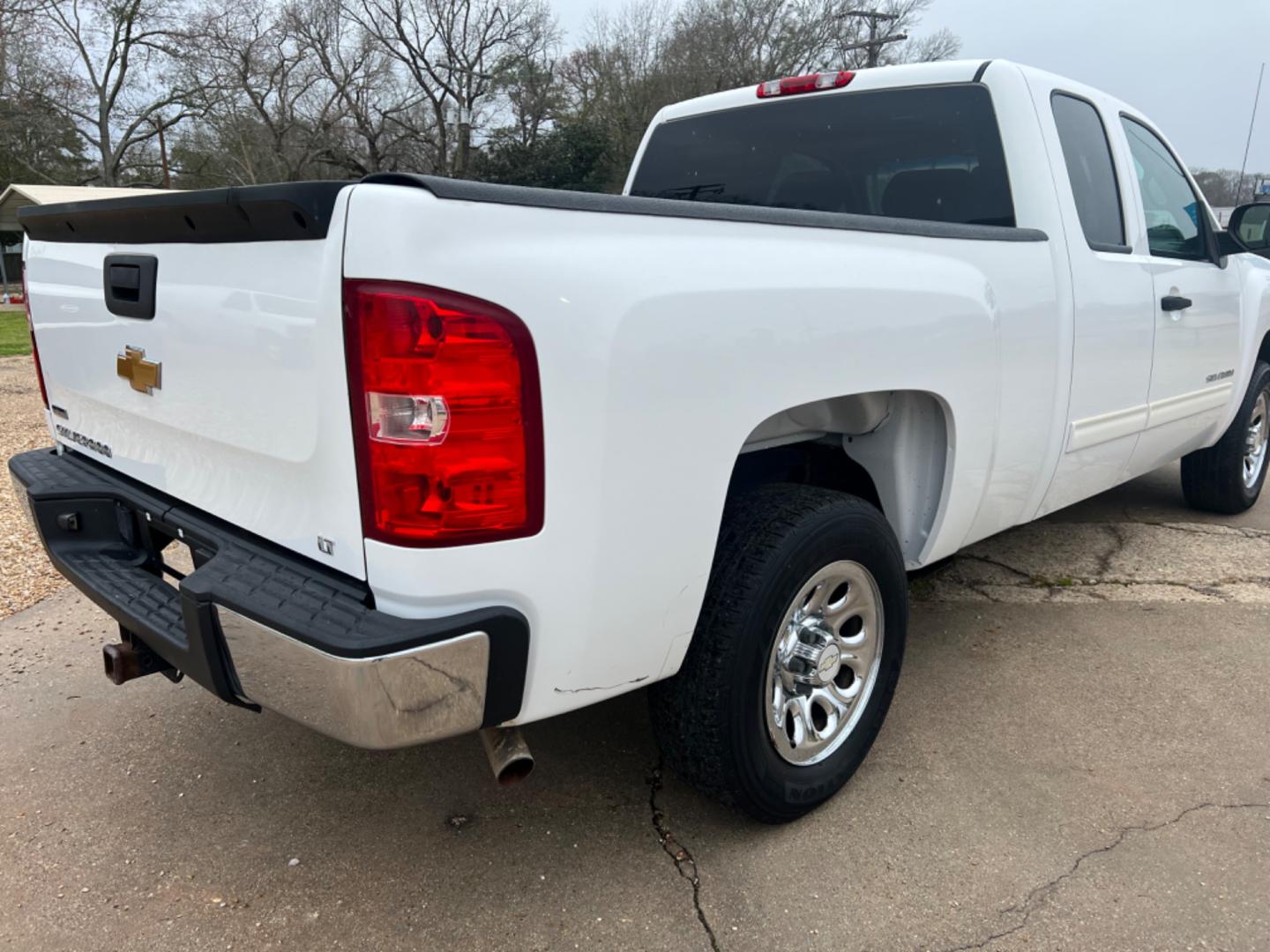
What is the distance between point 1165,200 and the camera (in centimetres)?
384

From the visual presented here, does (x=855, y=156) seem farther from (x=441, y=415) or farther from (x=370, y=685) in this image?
(x=370, y=685)

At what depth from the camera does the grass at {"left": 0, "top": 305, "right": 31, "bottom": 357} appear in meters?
13.6

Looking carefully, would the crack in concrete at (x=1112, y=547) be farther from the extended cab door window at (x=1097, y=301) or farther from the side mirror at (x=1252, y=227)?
the side mirror at (x=1252, y=227)

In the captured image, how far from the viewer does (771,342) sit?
6.37 ft

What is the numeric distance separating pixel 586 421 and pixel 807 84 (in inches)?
95.2

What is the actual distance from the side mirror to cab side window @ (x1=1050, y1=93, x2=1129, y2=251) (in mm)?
1149

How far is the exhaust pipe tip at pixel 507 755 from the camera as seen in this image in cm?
187

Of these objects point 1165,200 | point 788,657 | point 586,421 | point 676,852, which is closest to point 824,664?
point 788,657

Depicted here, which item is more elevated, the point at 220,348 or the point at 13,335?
the point at 220,348

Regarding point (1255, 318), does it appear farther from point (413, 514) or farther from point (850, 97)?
point (413, 514)

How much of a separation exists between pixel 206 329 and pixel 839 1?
115ft

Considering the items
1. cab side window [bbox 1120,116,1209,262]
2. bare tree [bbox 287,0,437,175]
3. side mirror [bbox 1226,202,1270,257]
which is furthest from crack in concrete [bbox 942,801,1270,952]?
bare tree [bbox 287,0,437,175]

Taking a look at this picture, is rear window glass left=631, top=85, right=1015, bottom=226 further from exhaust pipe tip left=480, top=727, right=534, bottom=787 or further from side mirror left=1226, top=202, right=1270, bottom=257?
exhaust pipe tip left=480, top=727, right=534, bottom=787

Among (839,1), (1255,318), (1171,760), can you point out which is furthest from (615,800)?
(839,1)
